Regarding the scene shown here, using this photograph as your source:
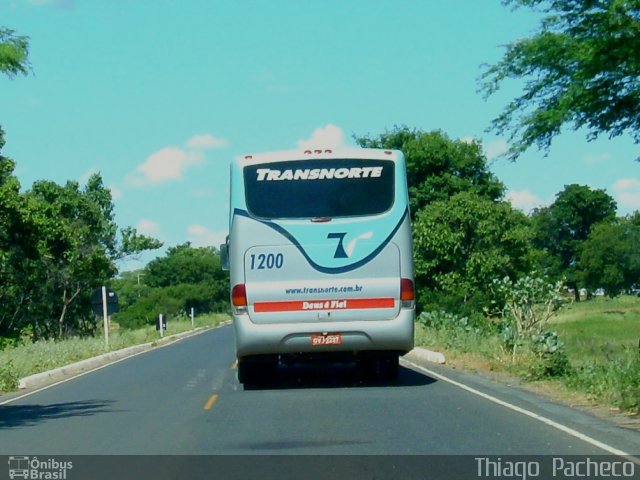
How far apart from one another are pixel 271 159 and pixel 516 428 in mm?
7331

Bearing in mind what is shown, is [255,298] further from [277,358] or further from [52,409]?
[52,409]

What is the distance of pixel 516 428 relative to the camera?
12.6m

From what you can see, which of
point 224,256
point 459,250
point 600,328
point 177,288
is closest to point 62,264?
point 459,250

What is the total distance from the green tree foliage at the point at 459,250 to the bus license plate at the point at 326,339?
16.2m

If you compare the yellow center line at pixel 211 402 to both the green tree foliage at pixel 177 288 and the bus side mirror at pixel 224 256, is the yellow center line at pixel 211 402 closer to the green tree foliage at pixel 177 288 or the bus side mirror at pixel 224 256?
the bus side mirror at pixel 224 256

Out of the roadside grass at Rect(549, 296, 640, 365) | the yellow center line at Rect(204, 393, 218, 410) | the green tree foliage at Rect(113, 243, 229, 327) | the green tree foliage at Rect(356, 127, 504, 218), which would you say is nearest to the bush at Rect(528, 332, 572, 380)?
the roadside grass at Rect(549, 296, 640, 365)

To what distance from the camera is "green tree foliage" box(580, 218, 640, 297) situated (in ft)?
234

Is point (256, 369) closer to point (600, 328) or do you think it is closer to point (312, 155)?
point (312, 155)

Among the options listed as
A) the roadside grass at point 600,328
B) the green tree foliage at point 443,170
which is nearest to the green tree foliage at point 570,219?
the roadside grass at point 600,328

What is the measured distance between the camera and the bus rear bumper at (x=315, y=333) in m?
17.5

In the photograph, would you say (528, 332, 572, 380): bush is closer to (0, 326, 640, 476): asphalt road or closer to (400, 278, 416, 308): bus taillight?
(0, 326, 640, 476): asphalt road

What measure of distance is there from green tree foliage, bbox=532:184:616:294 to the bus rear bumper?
72.2 m

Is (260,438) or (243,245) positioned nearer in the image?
(260,438)
